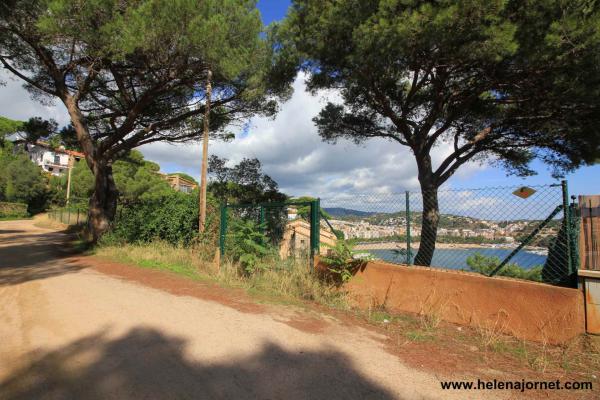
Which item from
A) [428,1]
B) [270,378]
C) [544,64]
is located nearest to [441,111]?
[544,64]

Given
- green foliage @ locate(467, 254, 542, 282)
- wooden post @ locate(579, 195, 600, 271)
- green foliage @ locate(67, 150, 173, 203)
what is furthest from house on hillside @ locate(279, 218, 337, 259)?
green foliage @ locate(67, 150, 173, 203)

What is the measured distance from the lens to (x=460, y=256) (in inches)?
205

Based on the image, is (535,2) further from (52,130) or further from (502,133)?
(52,130)

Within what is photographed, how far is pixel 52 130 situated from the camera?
1344 cm

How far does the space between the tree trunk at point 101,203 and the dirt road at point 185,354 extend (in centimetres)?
801

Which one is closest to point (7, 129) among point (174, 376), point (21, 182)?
point (21, 182)

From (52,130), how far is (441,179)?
1461 cm

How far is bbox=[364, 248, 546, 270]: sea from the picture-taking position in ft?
15.7

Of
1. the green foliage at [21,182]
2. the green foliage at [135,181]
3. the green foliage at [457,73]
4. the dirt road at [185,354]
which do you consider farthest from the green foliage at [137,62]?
the green foliage at [21,182]

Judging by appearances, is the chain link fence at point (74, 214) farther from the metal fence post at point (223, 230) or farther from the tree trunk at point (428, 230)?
the tree trunk at point (428, 230)

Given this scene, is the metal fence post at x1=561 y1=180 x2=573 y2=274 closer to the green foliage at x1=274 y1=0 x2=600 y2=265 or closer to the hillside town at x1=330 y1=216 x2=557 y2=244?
the hillside town at x1=330 y1=216 x2=557 y2=244

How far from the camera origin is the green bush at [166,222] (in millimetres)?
10297

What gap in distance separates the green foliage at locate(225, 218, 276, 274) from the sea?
2.31 m

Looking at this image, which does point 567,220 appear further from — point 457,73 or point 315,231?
point 457,73
